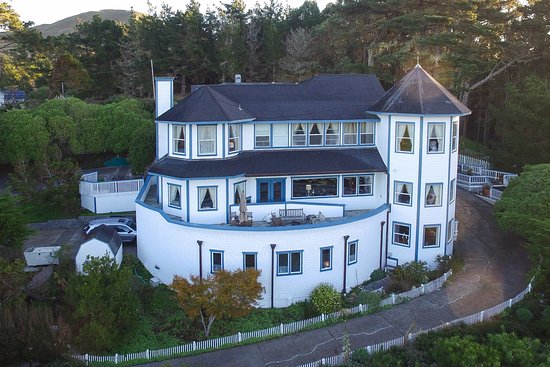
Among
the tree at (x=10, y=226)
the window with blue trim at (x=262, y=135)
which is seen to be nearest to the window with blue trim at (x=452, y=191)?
the window with blue trim at (x=262, y=135)

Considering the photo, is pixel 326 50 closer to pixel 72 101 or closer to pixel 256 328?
pixel 72 101

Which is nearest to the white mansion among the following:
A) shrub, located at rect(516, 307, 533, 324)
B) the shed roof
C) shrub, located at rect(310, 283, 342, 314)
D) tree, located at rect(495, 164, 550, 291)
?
shrub, located at rect(310, 283, 342, 314)

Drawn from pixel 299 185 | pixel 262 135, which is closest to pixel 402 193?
pixel 299 185

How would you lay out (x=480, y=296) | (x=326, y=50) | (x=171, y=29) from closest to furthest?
1. (x=480, y=296)
2. (x=326, y=50)
3. (x=171, y=29)

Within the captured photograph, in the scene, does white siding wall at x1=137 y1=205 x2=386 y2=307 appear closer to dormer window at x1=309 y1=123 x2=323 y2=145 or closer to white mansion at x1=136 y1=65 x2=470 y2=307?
white mansion at x1=136 y1=65 x2=470 y2=307

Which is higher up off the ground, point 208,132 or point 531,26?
point 531,26

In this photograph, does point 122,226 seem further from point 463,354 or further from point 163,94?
point 463,354

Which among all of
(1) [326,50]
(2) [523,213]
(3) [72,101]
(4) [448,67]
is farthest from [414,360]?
(1) [326,50]

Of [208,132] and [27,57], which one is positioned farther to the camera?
[27,57]
